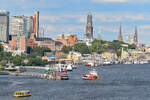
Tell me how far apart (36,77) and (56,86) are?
33.9 meters

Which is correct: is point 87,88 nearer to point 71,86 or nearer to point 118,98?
point 71,86

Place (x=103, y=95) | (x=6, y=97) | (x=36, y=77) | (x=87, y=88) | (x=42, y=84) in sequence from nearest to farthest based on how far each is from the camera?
(x=6, y=97) < (x=103, y=95) < (x=87, y=88) < (x=42, y=84) < (x=36, y=77)

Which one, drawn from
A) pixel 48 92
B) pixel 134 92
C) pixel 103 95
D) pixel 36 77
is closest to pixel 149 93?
pixel 134 92

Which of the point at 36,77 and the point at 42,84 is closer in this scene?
the point at 42,84

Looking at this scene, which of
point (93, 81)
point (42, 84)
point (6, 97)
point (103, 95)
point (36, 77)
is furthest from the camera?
point (36, 77)

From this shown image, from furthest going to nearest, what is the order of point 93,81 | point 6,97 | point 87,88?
point 93,81 → point 87,88 → point 6,97

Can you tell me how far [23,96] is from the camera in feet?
331

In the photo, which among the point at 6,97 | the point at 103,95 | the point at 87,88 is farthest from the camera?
the point at 87,88

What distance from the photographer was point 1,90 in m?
111

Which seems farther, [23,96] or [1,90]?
[1,90]

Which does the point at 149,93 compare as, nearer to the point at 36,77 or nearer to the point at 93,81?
the point at 93,81

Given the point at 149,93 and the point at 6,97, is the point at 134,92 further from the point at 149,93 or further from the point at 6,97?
the point at 6,97

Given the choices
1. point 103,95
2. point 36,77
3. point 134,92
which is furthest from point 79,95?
point 36,77

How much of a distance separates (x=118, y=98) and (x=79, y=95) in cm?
759
